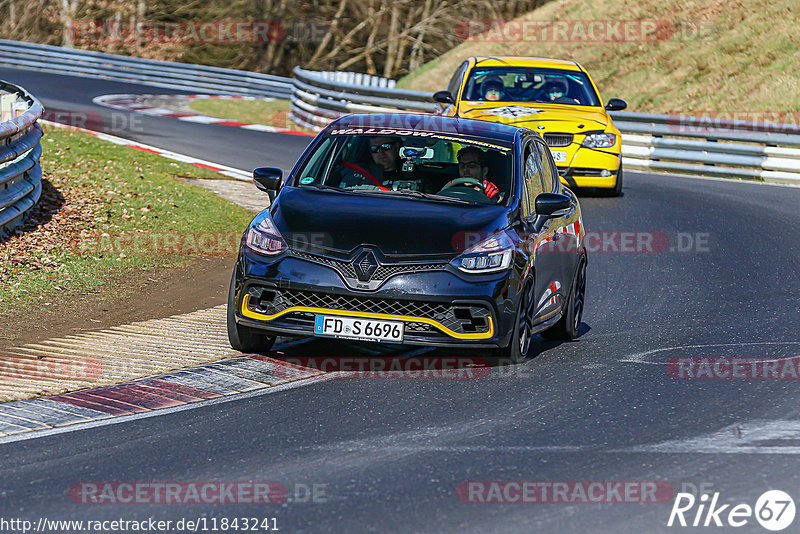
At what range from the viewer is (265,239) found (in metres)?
8.12

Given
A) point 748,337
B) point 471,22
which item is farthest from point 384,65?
point 748,337

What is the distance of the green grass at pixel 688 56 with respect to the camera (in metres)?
29.2

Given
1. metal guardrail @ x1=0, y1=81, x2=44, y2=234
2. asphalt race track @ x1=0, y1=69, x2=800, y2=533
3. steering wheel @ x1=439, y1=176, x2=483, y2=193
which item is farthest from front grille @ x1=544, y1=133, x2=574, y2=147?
steering wheel @ x1=439, y1=176, x2=483, y2=193

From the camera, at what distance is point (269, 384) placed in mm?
7707

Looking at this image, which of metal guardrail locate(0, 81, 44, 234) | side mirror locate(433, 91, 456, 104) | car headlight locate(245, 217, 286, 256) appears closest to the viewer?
car headlight locate(245, 217, 286, 256)

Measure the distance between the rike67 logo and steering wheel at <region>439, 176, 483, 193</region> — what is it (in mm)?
3774

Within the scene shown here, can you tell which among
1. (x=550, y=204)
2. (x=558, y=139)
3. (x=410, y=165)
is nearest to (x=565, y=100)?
(x=558, y=139)

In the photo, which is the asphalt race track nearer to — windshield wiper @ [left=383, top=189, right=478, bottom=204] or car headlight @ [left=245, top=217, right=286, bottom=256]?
car headlight @ [left=245, top=217, right=286, bottom=256]

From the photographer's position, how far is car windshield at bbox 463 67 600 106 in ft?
55.9

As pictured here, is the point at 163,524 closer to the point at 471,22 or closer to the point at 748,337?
the point at 748,337

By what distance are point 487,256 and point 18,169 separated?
250 inches

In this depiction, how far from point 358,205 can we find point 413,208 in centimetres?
37

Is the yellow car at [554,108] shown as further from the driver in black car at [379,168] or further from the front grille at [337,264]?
the front grille at [337,264]

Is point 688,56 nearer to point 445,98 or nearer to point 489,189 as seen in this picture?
point 445,98
